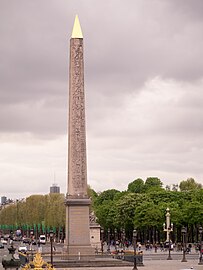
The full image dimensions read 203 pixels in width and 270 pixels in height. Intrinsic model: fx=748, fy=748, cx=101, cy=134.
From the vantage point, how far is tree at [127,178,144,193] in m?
139

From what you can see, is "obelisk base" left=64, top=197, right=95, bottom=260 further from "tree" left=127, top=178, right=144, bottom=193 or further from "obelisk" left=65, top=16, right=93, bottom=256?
"tree" left=127, top=178, right=144, bottom=193

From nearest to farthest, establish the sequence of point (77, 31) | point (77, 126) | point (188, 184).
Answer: point (77, 126) < point (77, 31) < point (188, 184)

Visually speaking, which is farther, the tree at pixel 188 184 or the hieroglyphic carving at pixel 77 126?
the tree at pixel 188 184

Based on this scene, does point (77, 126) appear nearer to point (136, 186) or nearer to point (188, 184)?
point (136, 186)

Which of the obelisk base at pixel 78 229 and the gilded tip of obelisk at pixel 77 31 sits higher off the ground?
the gilded tip of obelisk at pixel 77 31

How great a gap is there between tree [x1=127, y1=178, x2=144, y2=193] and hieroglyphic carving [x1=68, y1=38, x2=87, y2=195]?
8751cm

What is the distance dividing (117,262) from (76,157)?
24.8 feet

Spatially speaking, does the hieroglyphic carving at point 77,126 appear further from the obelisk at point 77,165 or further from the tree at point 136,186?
the tree at point 136,186

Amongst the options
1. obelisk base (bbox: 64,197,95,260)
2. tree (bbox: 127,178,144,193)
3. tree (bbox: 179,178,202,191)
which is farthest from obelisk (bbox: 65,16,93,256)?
tree (bbox: 179,178,202,191)

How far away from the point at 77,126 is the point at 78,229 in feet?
23.5

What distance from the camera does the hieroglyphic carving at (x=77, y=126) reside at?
5084cm

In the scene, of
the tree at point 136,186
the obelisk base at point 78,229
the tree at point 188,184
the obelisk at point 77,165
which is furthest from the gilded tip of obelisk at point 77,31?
the tree at point 188,184

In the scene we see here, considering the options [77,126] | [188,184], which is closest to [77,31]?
[77,126]

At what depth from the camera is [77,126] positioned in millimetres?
51469
